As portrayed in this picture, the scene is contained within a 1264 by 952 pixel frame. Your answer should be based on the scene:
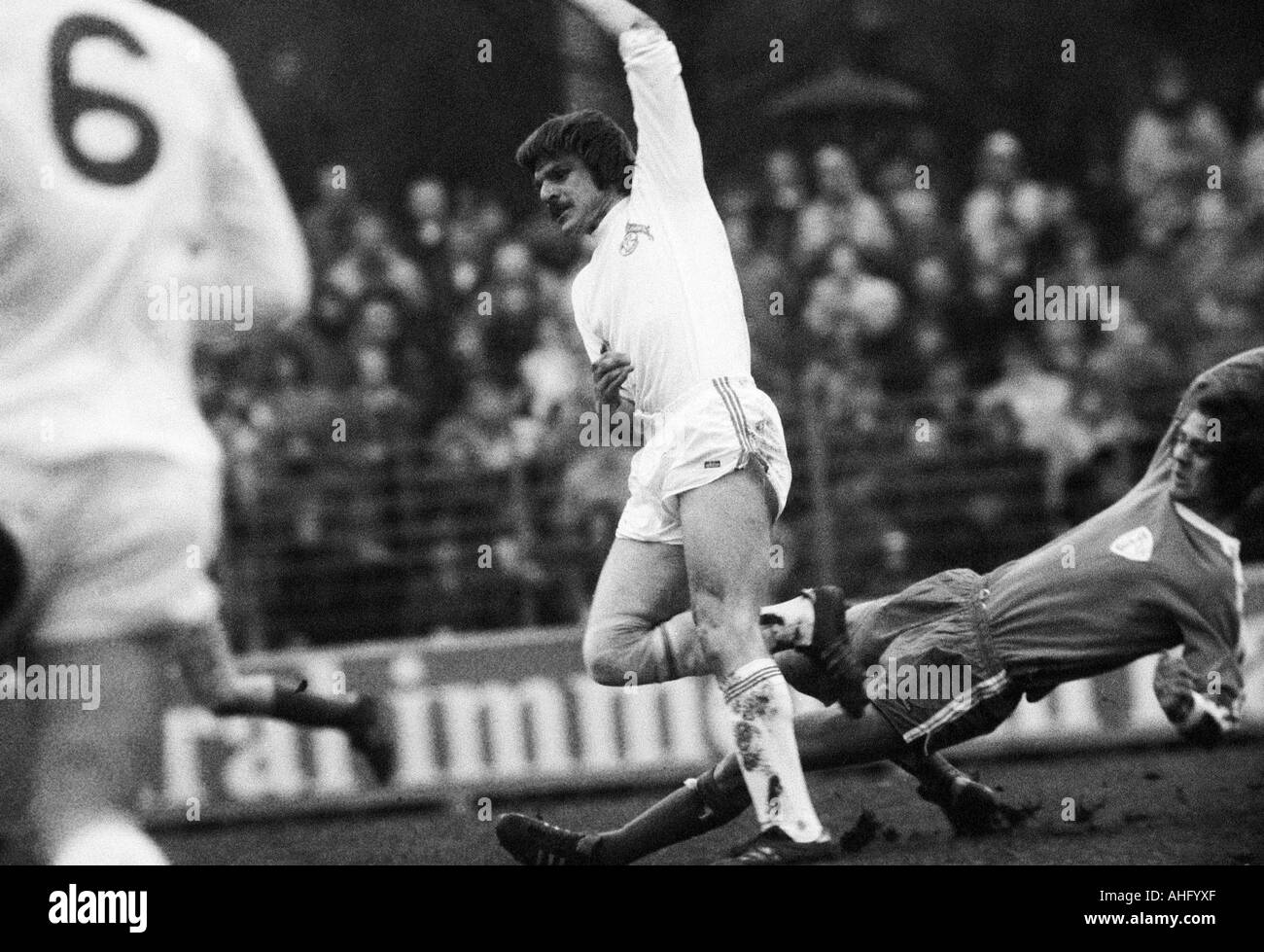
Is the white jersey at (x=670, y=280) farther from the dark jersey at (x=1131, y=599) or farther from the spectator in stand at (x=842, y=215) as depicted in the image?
the spectator in stand at (x=842, y=215)

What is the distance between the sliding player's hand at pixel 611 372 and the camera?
4.47m

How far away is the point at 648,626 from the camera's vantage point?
454cm

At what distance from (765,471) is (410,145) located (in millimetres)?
2041

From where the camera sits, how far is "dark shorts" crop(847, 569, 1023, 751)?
490cm

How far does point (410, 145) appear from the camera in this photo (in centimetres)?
575

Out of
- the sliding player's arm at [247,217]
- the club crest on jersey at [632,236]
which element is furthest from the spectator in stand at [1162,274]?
the sliding player's arm at [247,217]

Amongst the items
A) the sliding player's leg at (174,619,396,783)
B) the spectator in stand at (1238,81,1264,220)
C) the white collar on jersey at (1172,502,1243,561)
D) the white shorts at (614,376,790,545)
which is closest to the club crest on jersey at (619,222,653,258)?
the white shorts at (614,376,790,545)

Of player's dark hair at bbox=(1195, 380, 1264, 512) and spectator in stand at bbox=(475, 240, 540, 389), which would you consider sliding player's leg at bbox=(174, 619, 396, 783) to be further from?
player's dark hair at bbox=(1195, 380, 1264, 512)

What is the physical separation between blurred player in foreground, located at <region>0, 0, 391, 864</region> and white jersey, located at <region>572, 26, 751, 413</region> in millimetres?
1129

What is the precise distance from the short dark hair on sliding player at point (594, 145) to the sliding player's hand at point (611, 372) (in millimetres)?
460

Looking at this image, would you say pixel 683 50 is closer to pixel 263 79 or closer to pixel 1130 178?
pixel 263 79
